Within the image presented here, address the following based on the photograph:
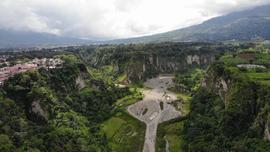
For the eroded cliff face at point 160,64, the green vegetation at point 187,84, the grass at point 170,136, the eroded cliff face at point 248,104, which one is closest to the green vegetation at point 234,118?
the eroded cliff face at point 248,104

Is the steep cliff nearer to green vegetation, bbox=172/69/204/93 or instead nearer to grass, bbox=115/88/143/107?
green vegetation, bbox=172/69/204/93

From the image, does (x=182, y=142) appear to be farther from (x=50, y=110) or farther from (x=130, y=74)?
(x=130, y=74)

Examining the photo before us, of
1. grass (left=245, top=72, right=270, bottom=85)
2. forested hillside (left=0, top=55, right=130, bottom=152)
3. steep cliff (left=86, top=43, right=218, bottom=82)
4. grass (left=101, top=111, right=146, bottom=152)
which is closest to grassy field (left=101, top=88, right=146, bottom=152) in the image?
grass (left=101, top=111, right=146, bottom=152)

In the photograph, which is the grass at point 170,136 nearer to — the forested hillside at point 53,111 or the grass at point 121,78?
the forested hillside at point 53,111

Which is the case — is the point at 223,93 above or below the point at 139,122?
above

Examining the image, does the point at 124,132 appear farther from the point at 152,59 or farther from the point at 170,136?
the point at 152,59

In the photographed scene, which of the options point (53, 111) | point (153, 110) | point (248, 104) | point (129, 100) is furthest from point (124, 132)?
point (248, 104)

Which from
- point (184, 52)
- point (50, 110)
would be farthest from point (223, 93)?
point (184, 52)

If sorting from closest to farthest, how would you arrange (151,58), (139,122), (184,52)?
(139,122)
(151,58)
(184,52)
